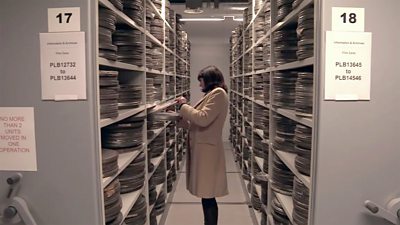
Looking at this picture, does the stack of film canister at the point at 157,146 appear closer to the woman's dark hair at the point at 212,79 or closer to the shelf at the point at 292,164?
the woman's dark hair at the point at 212,79

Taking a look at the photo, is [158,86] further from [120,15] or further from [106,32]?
[106,32]

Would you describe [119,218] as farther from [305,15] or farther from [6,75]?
[305,15]

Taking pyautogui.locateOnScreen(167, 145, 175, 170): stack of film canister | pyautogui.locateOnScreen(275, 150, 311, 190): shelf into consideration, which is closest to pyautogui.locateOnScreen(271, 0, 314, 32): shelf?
pyautogui.locateOnScreen(275, 150, 311, 190): shelf

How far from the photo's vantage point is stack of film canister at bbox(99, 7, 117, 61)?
1860 mm

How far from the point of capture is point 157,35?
376cm

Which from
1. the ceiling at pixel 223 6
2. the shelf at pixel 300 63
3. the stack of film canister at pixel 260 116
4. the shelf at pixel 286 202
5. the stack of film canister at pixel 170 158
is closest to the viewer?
the shelf at pixel 300 63

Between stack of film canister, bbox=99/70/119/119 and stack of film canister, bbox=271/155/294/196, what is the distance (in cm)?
130

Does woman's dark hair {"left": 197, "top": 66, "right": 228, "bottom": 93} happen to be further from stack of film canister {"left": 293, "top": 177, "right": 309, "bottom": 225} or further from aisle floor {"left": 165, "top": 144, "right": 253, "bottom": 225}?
aisle floor {"left": 165, "top": 144, "right": 253, "bottom": 225}

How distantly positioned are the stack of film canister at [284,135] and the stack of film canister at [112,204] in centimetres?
122

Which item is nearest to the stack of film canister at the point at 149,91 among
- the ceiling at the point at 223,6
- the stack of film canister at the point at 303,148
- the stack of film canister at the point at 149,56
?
the stack of film canister at the point at 149,56

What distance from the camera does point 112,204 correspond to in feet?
6.23

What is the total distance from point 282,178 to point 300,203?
686 mm

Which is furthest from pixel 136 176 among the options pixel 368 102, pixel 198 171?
pixel 368 102

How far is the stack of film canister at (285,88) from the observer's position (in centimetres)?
242
